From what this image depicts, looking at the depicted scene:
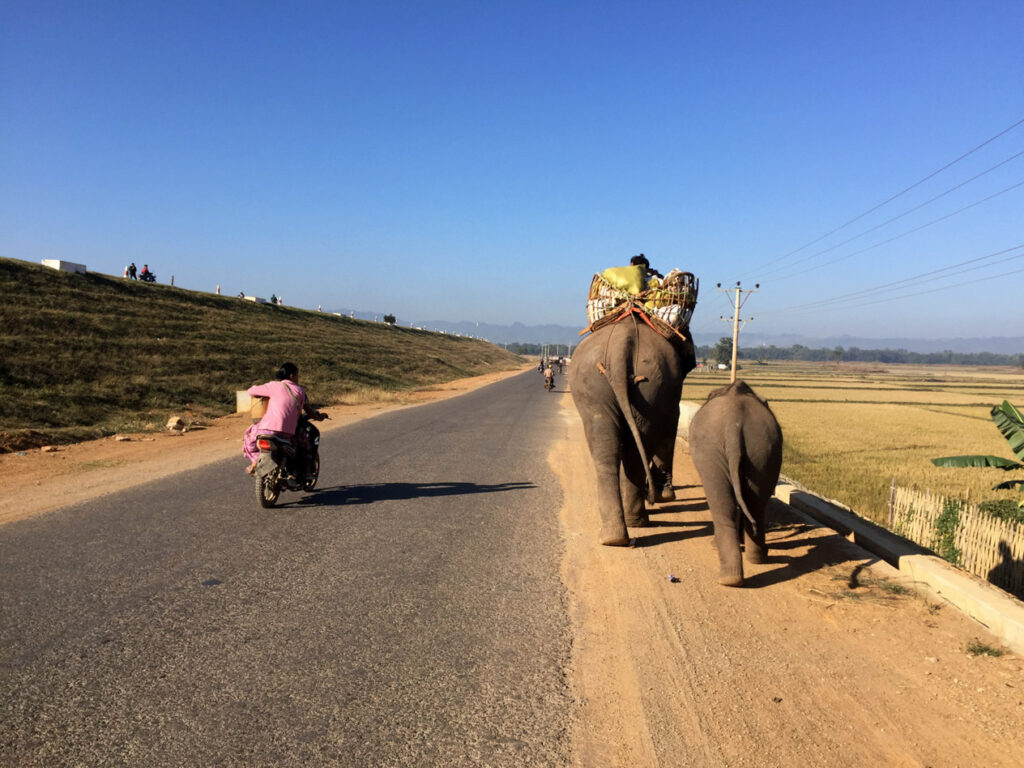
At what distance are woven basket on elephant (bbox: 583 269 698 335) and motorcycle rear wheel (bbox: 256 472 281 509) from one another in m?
4.04

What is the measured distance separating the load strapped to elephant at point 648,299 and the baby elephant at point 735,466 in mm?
1429

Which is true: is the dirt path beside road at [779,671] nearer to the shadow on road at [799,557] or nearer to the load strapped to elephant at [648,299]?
the shadow on road at [799,557]

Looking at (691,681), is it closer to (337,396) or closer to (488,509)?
(488,509)

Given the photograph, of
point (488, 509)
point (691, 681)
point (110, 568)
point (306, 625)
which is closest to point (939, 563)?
point (691, 681)

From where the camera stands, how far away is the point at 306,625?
4418 mm

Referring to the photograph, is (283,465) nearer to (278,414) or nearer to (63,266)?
(278,414)

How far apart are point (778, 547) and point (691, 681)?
3357mm

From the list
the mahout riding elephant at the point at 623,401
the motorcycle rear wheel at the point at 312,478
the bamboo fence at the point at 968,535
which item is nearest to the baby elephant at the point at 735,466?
the mahout riding elephant at the point at 623,401

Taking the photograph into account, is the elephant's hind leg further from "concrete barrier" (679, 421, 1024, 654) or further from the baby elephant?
"concrete barrier" (679, 421, 1024, 654)

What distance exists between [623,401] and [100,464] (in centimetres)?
892

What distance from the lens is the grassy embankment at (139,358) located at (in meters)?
17.8

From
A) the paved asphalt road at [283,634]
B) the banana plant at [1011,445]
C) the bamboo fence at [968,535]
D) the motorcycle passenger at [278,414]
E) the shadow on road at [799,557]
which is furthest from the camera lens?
the motorcycle passenger at [278,414]

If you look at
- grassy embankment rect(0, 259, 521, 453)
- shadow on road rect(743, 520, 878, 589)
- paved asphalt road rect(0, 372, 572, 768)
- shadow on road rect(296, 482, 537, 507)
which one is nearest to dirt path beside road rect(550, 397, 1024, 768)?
shadow on road rect(743, 520, 878, 589)

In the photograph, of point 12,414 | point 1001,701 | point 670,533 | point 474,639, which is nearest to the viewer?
point 1001,701
